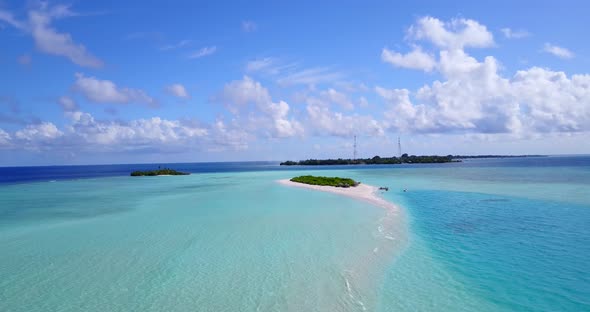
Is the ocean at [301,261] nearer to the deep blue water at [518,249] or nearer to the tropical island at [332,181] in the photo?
the deep blue water at [518,249]


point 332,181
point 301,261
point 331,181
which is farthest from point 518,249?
point 331,181

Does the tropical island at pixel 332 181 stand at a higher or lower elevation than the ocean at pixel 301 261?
higher

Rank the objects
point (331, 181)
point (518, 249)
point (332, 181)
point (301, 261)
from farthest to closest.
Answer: point (331, 181) → point (332, 181) → point (518, 249) → point (301, 261)

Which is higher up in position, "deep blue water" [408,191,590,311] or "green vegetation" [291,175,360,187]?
"green vegetation" [291,175,360,187]

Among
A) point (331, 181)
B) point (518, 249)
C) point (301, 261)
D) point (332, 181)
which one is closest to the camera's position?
point (301, 261)

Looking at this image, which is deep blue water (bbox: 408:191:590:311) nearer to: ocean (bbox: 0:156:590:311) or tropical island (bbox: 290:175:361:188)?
ocean (bbox: 0:156:590:311)

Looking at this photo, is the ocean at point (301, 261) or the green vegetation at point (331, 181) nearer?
the ocean at point (301, 261)

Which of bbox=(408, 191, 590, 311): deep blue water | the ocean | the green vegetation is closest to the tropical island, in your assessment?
the green vegetation

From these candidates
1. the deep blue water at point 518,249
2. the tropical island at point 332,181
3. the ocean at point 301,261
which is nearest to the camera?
the ocean at point 301,261

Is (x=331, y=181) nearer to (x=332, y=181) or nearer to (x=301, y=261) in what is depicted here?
(x=332, y=181)

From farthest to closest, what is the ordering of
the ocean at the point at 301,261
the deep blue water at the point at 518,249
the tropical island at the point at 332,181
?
the tropical island at the point at 332,181 < the deep blue water at the point at 518,249 < the ocean at the point at 301,261

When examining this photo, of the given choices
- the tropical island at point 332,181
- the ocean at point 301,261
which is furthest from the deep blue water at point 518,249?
the tropical island at point 332,181

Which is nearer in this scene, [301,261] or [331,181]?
[301,261]

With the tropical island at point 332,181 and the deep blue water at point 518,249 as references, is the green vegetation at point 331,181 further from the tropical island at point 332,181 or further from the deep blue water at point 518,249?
A: the deep blue water at point 518,249
